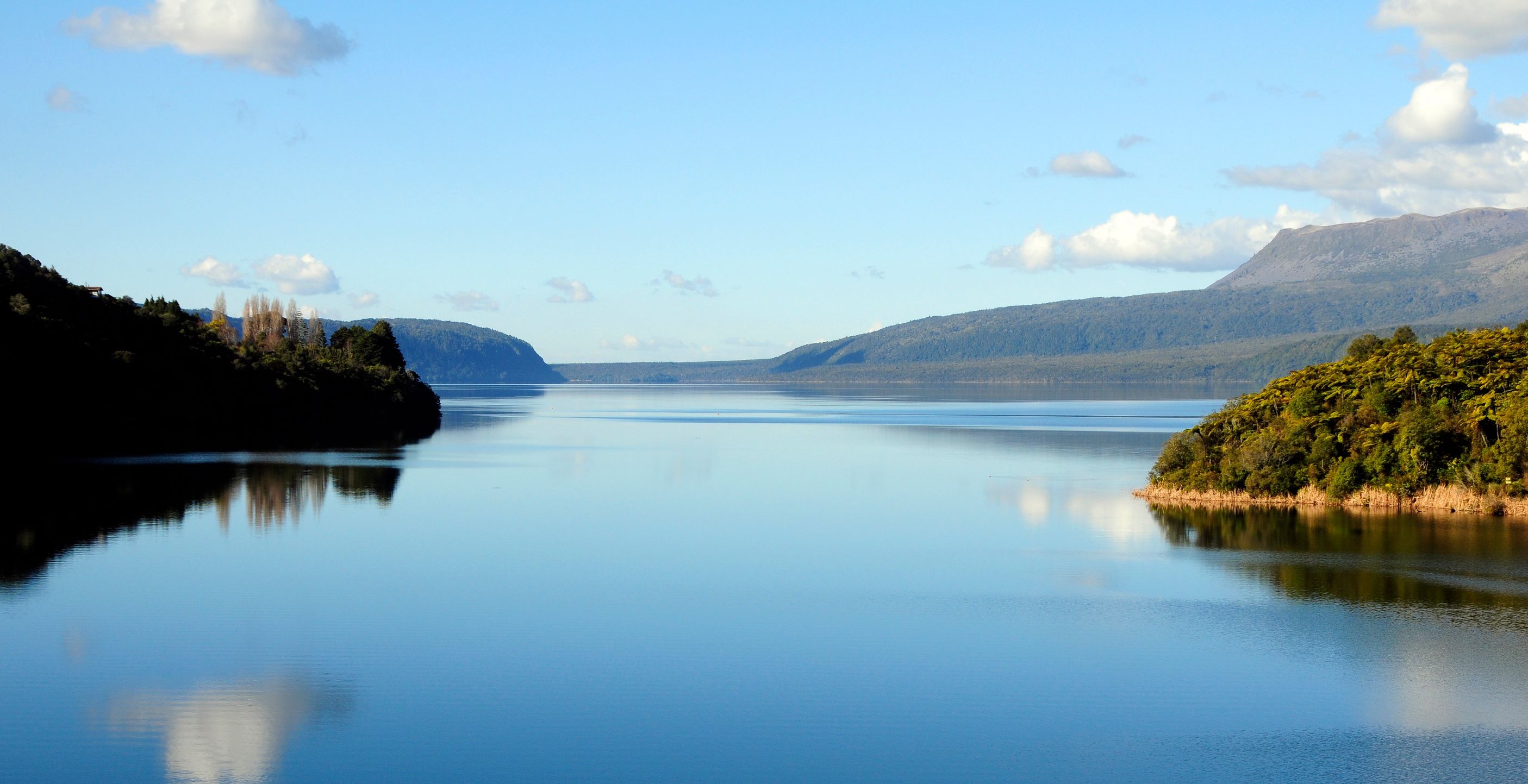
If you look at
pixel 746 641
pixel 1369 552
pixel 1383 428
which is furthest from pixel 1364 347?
pixel 746 641

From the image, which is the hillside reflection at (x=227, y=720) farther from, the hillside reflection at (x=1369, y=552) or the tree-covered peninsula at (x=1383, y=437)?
the tree-covered peninsula at (x=1383, y=437)

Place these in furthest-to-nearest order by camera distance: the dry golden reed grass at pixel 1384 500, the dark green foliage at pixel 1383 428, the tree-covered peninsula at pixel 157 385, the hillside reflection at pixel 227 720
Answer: the tree-covered peninsula at pixel 157 385 → the dark green foliage at pixel 1383 428 → the dry golden reed grass at pixel 1384 500 → the hillside reflection at pixel 227 720

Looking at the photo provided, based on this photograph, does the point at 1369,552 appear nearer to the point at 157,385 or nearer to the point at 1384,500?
the point at 1384,500

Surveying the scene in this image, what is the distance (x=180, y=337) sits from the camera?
81.4 meters

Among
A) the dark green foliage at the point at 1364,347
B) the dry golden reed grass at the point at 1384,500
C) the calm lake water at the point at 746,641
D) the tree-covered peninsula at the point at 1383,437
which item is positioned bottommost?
the calm lake water at the point at 746,641

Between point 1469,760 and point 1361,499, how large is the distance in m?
26.7

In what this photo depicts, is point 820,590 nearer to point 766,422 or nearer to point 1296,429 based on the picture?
point 1296,429

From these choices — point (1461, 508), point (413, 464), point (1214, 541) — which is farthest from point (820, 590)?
point (413, 464)

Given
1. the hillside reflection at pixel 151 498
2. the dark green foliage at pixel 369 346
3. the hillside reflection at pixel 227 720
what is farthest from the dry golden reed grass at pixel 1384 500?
the dark green foliage at pixel 369 346

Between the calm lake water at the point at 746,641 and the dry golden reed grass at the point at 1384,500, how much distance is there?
171cm

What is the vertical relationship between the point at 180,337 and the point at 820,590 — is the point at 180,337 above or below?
above

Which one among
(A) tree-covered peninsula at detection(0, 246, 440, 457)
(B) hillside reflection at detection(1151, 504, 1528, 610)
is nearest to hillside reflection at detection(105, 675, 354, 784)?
(B) hillside reflection at detection(1151, 504, 1528, 610)

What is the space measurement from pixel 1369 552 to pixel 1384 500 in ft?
28.7

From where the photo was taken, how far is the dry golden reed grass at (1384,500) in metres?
40.3
